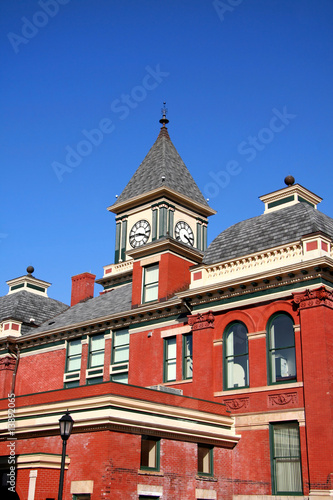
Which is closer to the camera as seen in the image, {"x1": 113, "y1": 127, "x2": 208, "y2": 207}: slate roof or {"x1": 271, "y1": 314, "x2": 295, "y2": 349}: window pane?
{"x1": 271, "y1": 314, "x2": 295, "y2": 349}: window pane

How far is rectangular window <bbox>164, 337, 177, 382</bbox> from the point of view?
28.2 metres

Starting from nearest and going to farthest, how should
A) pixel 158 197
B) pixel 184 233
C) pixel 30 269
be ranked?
1. pixel 158 197
2. pixel 184 233
3. pixel 30 269

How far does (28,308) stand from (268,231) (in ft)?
66.9

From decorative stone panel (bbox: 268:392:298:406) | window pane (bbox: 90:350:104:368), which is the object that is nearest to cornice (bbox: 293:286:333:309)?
decorative stone panel (bbox: 268:392:298:406)

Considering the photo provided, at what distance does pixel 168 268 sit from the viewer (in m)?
31.2

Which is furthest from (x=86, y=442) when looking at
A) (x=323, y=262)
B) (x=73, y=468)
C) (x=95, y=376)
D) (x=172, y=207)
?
(x=172, y=207)

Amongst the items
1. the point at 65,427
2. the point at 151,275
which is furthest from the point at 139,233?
the point at 65,427

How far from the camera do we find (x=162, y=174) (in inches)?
1684

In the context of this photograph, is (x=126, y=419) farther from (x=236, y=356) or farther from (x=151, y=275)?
(x=151, y=275)

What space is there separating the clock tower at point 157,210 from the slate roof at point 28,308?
13.2ft

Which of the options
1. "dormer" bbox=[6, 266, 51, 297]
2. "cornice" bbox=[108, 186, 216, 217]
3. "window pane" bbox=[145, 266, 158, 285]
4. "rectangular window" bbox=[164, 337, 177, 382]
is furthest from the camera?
"dormer" bbox=[6, 266, 51, 297]

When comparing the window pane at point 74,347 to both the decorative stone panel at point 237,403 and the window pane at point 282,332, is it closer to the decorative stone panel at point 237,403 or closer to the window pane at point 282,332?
the decorative stone panel at point 237,403

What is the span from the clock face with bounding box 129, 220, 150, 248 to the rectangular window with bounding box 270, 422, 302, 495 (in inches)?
848

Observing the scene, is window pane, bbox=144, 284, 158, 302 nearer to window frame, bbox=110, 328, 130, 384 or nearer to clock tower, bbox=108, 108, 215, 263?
window frame, bbox=110, 328, 130, 384
